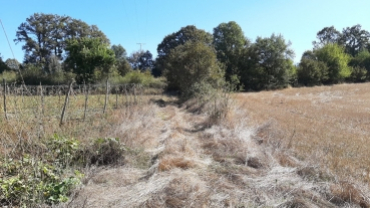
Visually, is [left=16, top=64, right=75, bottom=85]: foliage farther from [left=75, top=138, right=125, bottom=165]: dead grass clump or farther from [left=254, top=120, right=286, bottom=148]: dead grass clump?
[left=254, top=120, right=286, bottom=148]: dead grass clump

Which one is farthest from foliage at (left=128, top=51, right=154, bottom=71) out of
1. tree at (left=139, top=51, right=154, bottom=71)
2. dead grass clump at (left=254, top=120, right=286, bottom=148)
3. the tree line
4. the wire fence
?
dead grass clump at (left=254, top=120, right=286, bottom=148)

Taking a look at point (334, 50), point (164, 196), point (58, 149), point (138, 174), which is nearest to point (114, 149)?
point (138, 174)

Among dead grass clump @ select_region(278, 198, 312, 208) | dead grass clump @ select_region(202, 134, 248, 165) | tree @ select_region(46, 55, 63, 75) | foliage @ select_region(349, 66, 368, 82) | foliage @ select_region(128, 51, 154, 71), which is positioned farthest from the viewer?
foliage @ select_region(128, 51, 154, 71)

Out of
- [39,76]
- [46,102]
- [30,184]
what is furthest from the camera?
[39,76]

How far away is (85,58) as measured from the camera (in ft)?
72.4

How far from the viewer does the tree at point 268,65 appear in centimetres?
3005

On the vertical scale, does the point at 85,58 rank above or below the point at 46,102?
above

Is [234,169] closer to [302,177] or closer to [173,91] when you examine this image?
[302,177]

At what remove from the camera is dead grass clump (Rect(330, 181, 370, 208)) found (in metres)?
3.17

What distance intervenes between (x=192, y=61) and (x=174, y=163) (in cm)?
1357

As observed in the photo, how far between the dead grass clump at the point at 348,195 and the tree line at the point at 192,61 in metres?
9.61

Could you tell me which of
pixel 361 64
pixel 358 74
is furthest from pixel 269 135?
pixel 361 64

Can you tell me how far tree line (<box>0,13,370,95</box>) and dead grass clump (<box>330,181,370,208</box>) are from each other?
9.61m

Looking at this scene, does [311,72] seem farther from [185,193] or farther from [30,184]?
[30,184]
